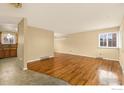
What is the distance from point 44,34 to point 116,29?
16.1 feet

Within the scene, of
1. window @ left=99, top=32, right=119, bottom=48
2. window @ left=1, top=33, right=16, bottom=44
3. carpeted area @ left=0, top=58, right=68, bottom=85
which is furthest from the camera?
window @ left=1, top=33, right=16, bottom=44

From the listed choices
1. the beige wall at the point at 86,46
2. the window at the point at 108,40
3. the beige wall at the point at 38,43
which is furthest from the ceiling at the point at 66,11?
the beige wall at the point at 86,46

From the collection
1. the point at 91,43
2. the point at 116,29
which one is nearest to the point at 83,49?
the point at 91,43

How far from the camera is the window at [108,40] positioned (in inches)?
237

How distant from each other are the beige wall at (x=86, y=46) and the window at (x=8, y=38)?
4.78 meters

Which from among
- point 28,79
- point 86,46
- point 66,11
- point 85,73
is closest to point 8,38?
point 28,79

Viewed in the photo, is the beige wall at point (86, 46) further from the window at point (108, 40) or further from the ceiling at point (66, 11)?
the ceiling at point (66, 11)

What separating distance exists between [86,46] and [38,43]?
12.9ft

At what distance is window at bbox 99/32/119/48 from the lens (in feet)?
19.8

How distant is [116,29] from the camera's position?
5.93 metres

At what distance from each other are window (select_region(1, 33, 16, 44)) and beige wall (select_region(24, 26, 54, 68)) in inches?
117

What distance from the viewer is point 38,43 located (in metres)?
6.01

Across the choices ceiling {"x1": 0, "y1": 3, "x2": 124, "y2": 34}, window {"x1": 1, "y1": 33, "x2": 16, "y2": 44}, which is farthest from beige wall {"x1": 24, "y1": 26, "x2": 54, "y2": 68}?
window {"x1": 1, "y1": 33, "x2": 16, "y2": 44}

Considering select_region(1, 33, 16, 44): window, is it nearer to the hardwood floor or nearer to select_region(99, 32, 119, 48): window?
the hardwood floor
